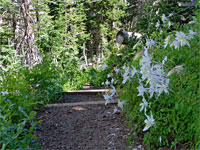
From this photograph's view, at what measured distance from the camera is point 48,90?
355 cm

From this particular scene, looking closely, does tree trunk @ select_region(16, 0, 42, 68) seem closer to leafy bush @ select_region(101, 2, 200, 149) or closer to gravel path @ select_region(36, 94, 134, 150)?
gravel path @ select_region(36, 94, 134, 150)

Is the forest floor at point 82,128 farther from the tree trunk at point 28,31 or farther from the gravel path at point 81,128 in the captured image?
the tree trunk at point 28,31

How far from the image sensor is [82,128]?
2.53 meters

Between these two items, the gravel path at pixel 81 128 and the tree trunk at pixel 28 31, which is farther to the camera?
the tree trunk at pixel 28 31

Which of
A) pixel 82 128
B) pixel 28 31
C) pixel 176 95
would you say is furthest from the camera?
pixel 28 31

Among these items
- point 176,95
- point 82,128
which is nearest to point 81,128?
point 82,128

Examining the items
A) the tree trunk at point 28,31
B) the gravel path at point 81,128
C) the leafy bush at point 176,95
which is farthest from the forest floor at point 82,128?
the tree trunk at point 28,31

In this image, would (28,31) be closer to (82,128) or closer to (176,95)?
(82,128)

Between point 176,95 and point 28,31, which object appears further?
point 28,31

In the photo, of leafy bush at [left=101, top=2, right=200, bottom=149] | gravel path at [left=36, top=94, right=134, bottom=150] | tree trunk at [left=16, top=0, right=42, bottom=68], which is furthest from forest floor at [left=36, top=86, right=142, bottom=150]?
tree trunk at [left=16, top=0, right=42, bottom=68]

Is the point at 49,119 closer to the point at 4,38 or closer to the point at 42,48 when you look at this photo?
the point at 42,48

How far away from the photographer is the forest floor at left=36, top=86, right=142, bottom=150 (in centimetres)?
211

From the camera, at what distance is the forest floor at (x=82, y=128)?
211cm

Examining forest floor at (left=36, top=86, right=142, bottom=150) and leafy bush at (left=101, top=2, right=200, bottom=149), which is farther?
forest floor at (left=36, top=86, right=142, bottom=150)
